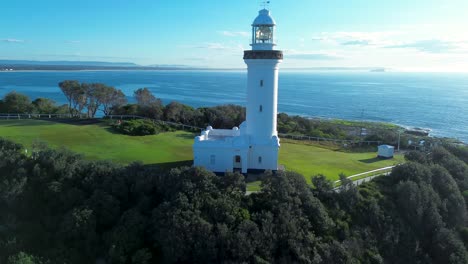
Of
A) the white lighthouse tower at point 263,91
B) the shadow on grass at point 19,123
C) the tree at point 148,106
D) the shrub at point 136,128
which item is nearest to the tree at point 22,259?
the white lighthouse tower at point 263,91

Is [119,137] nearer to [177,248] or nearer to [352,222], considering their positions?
[177,248]

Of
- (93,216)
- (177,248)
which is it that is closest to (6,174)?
(93,216)

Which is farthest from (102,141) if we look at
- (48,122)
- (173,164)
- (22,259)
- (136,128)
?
(22,259)

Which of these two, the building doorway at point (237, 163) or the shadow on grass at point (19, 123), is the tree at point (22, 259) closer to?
the building doorway at point (237, 163)

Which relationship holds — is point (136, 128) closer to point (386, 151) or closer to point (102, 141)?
point (102, 141)

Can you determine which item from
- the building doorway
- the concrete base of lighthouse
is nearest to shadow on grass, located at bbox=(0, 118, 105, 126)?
the concrete base of lighthouse

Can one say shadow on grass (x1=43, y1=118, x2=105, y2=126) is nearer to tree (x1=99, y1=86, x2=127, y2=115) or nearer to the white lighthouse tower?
tree (x1=99, y1=86, x2=127, y2=115)
